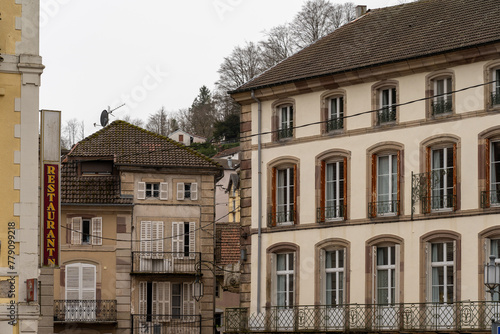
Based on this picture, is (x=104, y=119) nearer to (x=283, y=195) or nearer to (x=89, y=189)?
(x=89, y=189)

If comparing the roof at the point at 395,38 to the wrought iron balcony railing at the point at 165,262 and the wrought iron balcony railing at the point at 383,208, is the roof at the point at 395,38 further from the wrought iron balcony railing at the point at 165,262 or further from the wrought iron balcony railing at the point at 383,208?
the wrought iron balcony railing at the point at 165,262

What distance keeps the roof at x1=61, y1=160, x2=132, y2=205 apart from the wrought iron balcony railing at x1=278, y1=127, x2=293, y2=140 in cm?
1601

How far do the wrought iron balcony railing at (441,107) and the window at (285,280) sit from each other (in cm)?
717

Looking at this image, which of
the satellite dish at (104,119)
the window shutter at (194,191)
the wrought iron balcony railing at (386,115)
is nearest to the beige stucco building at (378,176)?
the wrought iron balcony railing at (386,115)

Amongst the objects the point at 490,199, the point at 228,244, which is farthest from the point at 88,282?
the point at 490,199

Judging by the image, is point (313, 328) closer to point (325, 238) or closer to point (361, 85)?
point (325, 238)

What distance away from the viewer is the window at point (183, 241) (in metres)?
60.2

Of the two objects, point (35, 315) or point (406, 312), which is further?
point (406, 312)

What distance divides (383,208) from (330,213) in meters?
2.22

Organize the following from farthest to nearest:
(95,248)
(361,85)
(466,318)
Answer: (95,248) < (361,85) < (466,318)

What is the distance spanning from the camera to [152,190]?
60.1m

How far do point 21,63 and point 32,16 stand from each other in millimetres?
1306

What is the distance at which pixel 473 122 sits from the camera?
38844mm

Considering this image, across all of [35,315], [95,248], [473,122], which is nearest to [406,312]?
[473,122]
